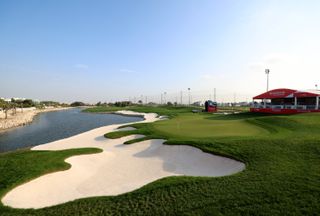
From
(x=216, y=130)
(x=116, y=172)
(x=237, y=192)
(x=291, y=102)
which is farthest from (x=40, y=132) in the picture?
(x=291, y=102)

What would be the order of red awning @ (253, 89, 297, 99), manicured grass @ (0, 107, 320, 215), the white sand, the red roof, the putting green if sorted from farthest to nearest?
1. red awning @ (253, 89, 297, 99)
2. the red roof
3. the putting green
4. the white sand
5. manicured grass @ (0, 107, 320, 215)

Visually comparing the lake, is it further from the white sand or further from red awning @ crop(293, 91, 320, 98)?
red awning @ crop(293, 91, 320, 98)

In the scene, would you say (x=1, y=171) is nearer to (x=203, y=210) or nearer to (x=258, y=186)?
(x=203, y=210)

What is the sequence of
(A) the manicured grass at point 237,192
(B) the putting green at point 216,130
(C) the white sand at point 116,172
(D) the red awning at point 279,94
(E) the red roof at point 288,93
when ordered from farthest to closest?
(D) the red awning at point 279,94, (E) the red roof at point 288,93, (B) the putting green at point 216,130, (C) the white sand at point 116,172, (A) the manicured grass at point 237,192

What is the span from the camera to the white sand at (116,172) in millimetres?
9718

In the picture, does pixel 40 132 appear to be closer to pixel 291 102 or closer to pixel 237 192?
pixel 237 192

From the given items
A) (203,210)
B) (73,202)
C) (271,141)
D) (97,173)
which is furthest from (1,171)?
(271,141)

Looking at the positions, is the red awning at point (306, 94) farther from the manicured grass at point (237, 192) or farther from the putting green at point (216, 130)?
the manicured grass at point (237, 192)

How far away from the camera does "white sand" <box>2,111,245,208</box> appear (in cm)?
972

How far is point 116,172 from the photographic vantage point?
12.9 m

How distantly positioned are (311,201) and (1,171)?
15.6 metres

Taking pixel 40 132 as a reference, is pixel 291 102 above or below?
above

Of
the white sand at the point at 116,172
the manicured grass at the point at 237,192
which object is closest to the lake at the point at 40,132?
the white sand at the point at 116,172

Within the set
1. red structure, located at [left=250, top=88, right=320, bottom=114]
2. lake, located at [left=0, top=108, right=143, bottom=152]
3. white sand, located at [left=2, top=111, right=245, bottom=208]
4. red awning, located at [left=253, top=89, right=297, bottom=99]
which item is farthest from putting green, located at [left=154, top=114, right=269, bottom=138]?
lake, located at [left=0, top=108, right=143, bottom=152]
